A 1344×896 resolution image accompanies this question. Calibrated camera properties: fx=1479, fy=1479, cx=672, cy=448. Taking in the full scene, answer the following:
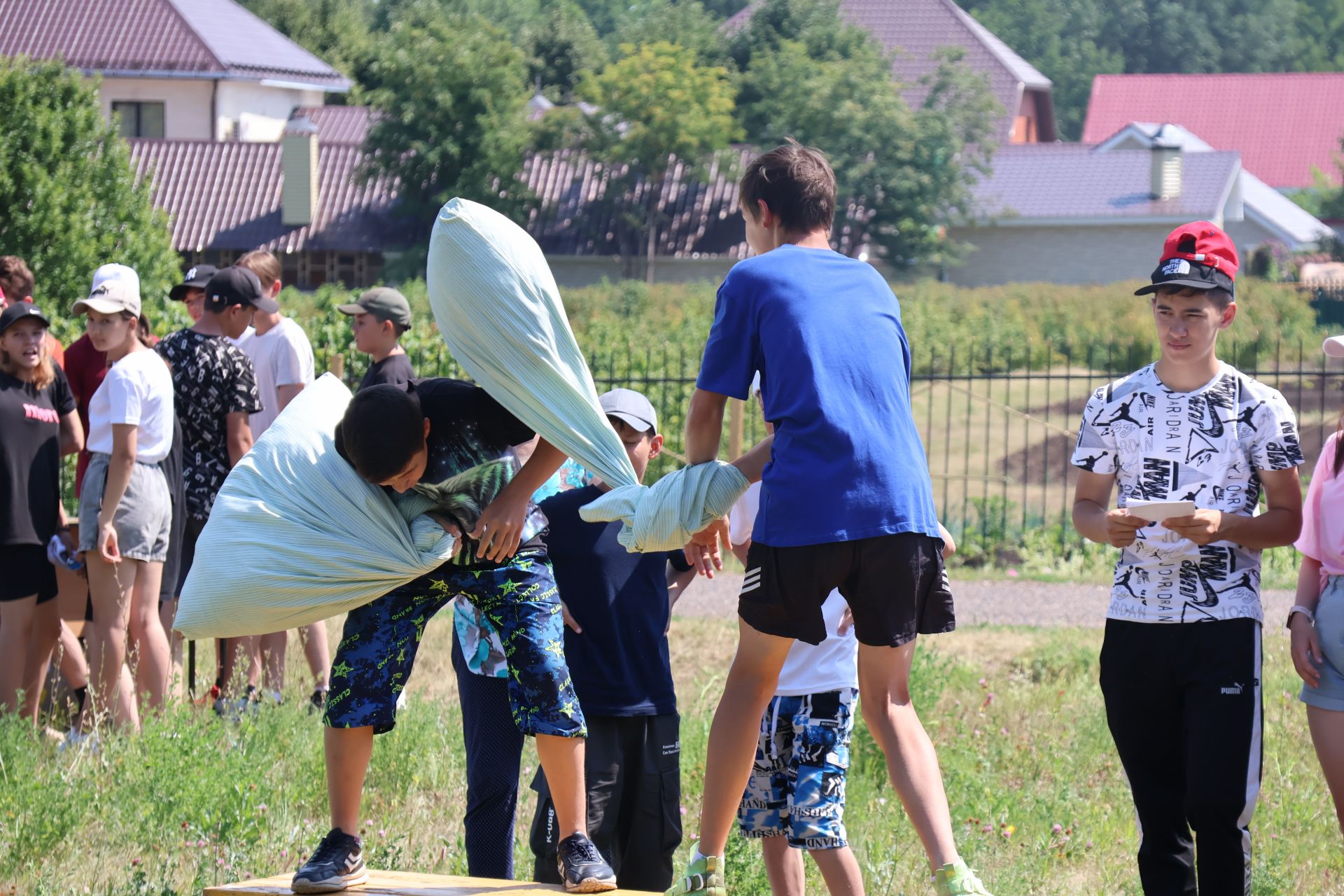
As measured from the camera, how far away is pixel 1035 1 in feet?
326

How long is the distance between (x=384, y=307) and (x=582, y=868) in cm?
374

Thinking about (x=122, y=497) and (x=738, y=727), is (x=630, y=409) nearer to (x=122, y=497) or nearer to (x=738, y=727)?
(x=738, y=727)

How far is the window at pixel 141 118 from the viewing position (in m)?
46.8

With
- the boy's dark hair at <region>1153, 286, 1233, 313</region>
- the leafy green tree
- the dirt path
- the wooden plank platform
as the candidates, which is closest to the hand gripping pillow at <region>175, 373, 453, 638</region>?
the wooden plank platform

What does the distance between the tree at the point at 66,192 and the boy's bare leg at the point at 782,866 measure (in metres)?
15.7

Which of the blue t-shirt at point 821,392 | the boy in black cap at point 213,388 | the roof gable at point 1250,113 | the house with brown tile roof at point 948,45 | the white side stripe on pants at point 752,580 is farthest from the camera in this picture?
the roof gable at point 1250,113

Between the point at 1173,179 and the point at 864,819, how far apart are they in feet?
141

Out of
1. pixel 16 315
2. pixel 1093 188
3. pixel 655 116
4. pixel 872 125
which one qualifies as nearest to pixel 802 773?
pixel 16 315

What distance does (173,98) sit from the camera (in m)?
→ 47.0


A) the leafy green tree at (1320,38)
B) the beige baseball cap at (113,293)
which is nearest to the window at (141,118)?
the beige baseball cap at (113,293)

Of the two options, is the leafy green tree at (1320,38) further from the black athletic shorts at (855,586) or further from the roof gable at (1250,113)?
the black athletic shorts at (855,586)

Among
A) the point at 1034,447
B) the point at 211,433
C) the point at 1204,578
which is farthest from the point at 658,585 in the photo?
the point at 1034,447

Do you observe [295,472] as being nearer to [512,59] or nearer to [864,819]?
[864,819]

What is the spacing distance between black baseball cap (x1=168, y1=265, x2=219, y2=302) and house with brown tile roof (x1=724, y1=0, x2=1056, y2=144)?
2104 inches
